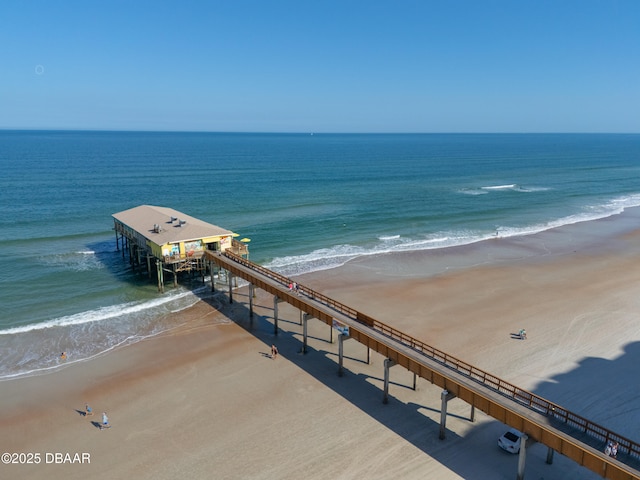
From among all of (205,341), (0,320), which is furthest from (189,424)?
(0,320)

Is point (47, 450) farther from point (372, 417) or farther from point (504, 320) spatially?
point (504, 320)

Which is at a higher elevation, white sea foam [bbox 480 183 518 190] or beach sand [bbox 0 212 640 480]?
white sea foam [bbox 480 183 518 190]

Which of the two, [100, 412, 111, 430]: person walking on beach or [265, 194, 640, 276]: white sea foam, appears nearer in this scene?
[100, 412, 111, 430]: person walking on beach

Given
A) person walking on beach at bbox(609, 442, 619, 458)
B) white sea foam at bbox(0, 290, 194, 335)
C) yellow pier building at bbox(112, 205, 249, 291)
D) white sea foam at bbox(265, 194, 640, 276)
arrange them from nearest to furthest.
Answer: person walking on beach at bbox(609, 442, 619, 458) → white sea foam at bbox(0, 290, 194, 335) → yellow pier building at bbox(112, 205, 249, 291) → white sea foam at bbox(265, 194, 640, 276)

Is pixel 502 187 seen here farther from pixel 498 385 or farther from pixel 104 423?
pixel 104 423

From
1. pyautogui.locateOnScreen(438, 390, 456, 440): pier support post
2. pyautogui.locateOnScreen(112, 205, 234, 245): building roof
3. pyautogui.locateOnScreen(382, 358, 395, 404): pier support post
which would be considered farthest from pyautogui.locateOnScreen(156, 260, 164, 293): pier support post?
pyautogui.locateOnScreen(438, 390, 456, 440): pier support post

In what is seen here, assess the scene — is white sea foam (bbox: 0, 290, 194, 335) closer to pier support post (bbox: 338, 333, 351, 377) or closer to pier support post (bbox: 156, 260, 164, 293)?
pier support post (bbox: 156, 260, 164, 293)

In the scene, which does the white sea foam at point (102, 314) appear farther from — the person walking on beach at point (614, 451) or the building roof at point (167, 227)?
the person walking on beach at point (614, 451)

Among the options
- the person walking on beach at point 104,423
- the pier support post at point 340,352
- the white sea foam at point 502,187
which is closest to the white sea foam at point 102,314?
the person walking on beach at point 104,423
